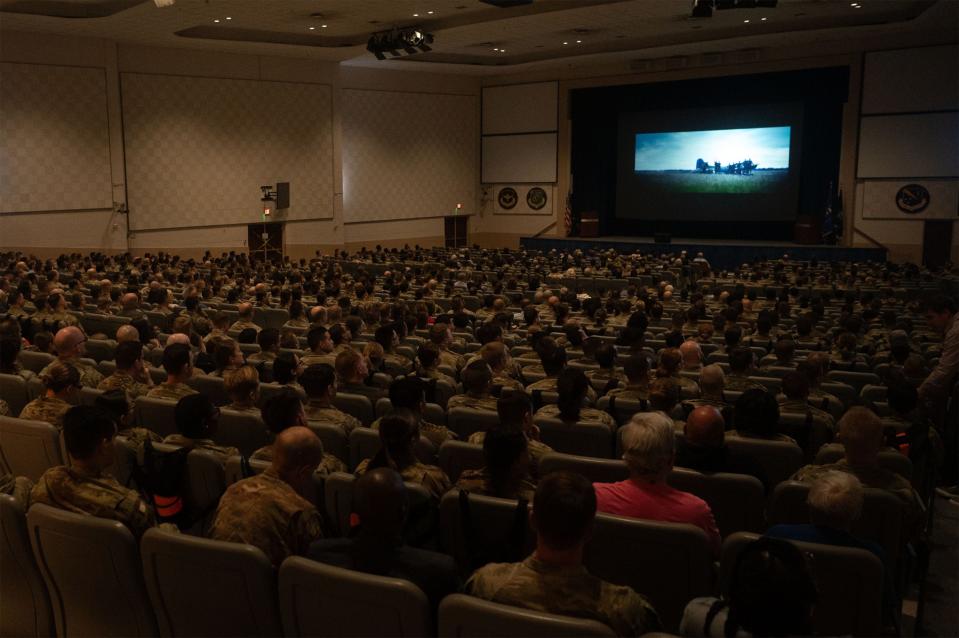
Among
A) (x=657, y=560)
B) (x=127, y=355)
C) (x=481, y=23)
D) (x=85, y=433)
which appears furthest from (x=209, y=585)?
(x=481, y=23)

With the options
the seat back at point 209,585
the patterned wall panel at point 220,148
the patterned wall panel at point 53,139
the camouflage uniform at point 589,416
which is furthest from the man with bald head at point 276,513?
the patterned wall panel at point 220,148

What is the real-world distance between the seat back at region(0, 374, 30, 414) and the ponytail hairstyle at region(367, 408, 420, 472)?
337cm

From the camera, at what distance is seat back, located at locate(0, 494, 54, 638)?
9.50 feet

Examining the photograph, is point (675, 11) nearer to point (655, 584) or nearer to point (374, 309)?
point (374, 309)

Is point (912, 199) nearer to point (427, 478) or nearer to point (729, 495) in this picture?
point (729, 495)

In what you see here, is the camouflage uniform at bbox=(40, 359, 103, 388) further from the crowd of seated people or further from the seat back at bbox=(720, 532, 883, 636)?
the seat back at bbox=(720, 532, 883, 636)

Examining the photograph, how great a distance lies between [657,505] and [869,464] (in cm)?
123

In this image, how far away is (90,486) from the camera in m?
3.09

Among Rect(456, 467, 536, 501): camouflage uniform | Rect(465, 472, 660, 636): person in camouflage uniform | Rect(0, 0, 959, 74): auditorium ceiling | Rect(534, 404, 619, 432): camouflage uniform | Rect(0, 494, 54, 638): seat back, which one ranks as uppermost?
Rect(0, 0, 959, 74): auditorium ceiling

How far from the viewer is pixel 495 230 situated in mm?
30188

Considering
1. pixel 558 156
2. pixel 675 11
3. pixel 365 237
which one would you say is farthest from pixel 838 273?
pixel 365 237

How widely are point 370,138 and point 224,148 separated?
5.45 metres

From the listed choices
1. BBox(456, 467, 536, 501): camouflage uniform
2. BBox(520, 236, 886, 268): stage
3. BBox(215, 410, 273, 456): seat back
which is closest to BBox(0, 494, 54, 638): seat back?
BBox(215, 410, 273, 456): seat back

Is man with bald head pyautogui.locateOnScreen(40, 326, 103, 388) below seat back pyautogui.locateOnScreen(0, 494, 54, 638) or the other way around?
the other way around
